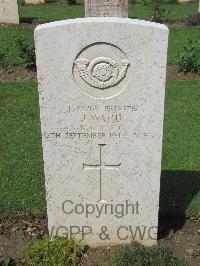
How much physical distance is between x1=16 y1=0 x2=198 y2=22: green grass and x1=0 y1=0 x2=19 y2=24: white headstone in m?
0.89

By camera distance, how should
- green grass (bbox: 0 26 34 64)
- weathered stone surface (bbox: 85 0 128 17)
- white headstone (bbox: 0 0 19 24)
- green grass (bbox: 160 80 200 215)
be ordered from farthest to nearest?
A: white headstone (bbox: 0 0 19 24), green grass (bbox: 0 26 34 64), weathered stone surface (bbox: 85 0 128 17), green grass (bbox: 160 80 200 215)

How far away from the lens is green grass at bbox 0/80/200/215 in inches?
198

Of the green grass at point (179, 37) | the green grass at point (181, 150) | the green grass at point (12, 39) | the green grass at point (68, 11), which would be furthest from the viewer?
the green grass at point (68, 11)

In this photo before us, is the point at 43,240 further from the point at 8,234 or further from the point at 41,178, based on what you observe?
the point at 41,178

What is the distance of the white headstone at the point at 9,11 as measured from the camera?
14.7m

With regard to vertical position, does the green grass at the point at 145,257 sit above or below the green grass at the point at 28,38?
below

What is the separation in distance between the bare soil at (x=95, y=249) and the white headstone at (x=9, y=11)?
11.2 metres

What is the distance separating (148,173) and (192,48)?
669 cm

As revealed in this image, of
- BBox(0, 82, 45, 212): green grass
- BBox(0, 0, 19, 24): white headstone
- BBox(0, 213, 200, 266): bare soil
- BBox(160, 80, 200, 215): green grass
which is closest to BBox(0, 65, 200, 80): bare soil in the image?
BBox(160, 80, 200, 215): green grass

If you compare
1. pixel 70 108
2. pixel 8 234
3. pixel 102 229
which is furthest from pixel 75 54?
pixel 8 234

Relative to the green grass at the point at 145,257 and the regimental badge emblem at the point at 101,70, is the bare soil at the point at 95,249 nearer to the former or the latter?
the green grass at the point at 145,257

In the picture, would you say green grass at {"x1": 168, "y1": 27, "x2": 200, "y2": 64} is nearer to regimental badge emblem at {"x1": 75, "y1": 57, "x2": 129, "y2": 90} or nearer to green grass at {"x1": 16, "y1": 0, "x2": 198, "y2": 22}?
green grass at {"x1": 16, "y1": 0, "x2": 198, "y2": 22}

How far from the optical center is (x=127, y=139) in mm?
3779

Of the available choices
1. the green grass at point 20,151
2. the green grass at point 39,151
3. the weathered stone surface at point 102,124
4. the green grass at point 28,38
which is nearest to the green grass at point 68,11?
the green grass at point 28,38
